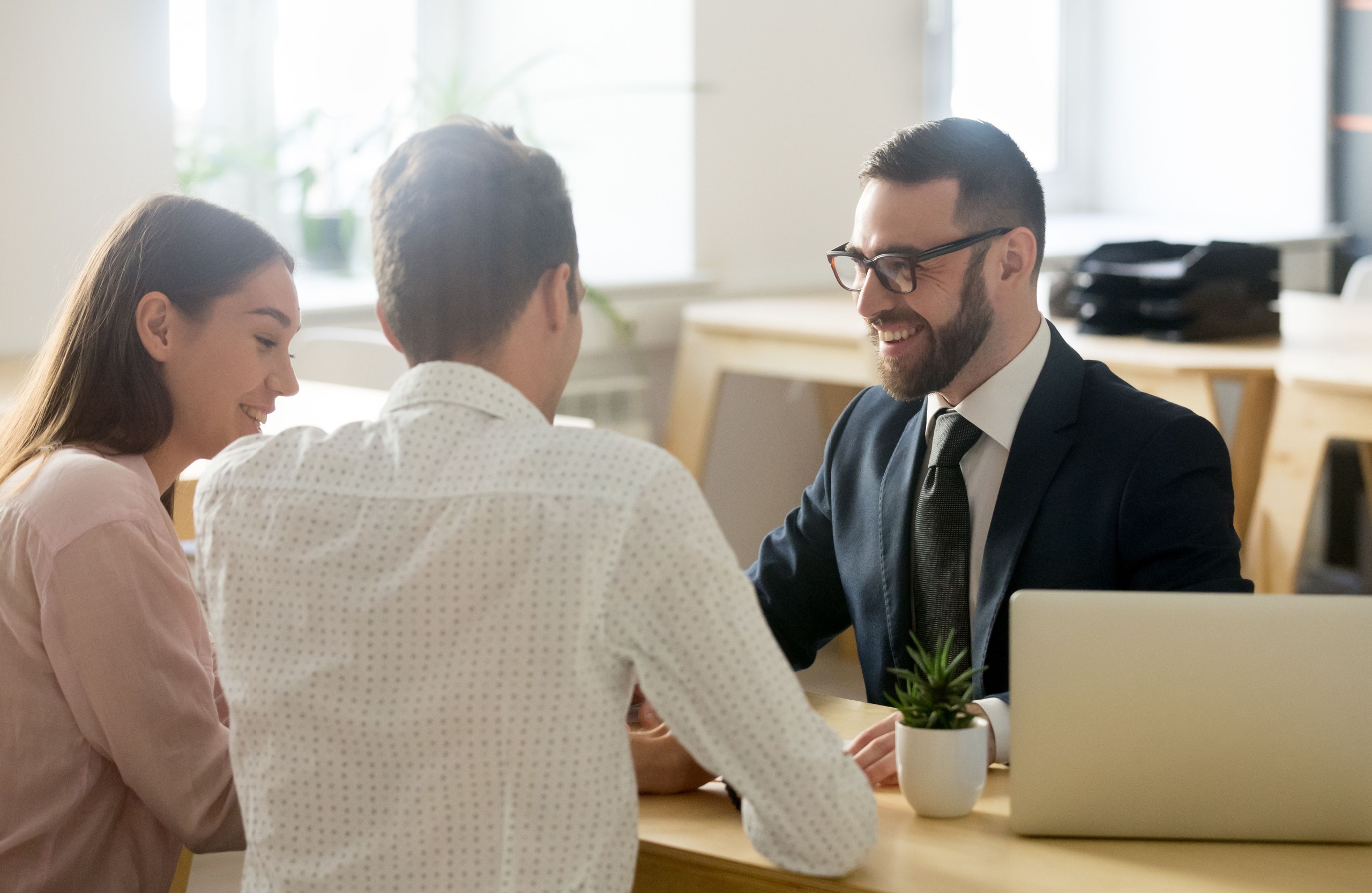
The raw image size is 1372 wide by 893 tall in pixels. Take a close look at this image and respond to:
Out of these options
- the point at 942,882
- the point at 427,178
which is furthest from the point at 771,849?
the point at 427,178

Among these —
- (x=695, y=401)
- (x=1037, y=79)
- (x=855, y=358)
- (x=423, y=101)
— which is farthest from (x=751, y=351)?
(x=1037, y=79)

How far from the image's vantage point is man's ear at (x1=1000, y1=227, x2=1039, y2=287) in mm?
1752

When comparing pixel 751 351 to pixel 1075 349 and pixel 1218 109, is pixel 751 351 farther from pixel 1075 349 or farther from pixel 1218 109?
pixel 1218 109

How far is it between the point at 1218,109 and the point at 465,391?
464cm

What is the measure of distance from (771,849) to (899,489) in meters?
0.72

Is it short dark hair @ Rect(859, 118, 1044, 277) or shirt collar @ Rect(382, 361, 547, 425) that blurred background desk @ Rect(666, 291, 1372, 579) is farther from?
shirt collar @ Rect(382, 361, 547, 425)

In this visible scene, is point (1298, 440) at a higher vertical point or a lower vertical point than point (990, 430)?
lower

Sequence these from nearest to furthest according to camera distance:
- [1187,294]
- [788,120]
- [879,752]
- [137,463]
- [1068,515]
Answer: [879,752]
[137,463]
[1068,515]
[1187,294]
[788,120]

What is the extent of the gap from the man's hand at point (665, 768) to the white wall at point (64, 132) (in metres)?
1.94

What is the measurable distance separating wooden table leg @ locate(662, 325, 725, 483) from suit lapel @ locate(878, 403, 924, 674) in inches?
75.6

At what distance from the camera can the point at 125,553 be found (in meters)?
1.30

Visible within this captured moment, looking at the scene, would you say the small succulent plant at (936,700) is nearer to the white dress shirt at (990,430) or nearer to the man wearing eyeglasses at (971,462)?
the man wearing eyeglasses at (971,462)

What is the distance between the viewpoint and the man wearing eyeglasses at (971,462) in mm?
1575

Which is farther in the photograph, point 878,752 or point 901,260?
point 901,260
